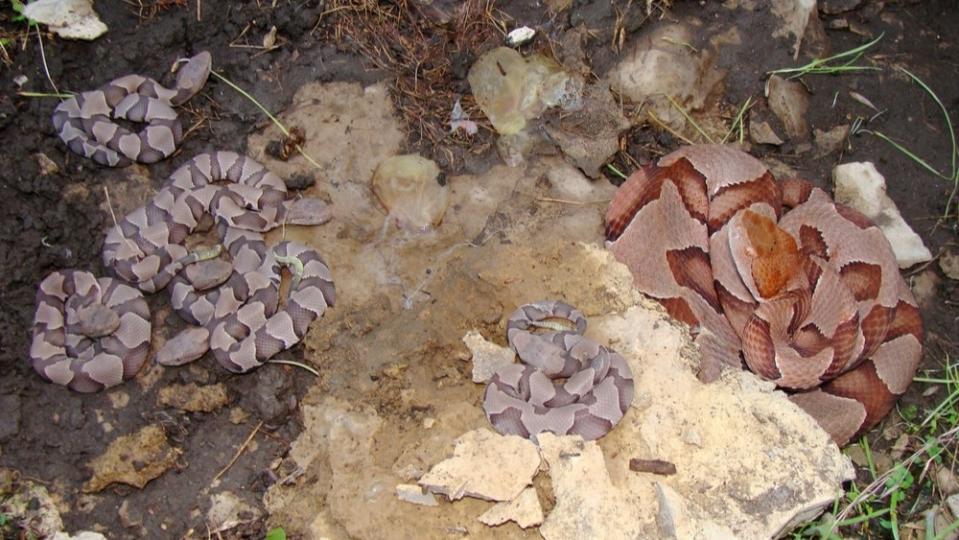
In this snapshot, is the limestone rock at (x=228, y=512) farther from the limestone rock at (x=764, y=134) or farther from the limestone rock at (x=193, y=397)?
the limestone rock at (x=764, y=134)

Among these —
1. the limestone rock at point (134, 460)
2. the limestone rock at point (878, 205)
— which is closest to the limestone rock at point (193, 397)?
the limestone rock at point (134, 460)

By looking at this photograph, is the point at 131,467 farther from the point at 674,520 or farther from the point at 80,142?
the point at 674,520

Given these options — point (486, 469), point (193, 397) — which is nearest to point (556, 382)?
point (486, 469)

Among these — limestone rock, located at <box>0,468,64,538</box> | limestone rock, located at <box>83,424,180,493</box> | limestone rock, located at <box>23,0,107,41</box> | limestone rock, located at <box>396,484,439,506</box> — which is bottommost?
limestone rock, located at <box>0,468,64,538</box>

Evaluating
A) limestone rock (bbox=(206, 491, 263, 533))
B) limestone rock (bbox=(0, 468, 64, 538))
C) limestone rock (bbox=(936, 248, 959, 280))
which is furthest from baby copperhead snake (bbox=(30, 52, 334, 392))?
limestone rock (bbox=(936, 248, 959, 280))

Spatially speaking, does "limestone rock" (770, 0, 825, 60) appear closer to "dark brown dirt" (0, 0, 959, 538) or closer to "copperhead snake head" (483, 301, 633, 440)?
"dark brown dirt" (0, 0, 959, 538)
